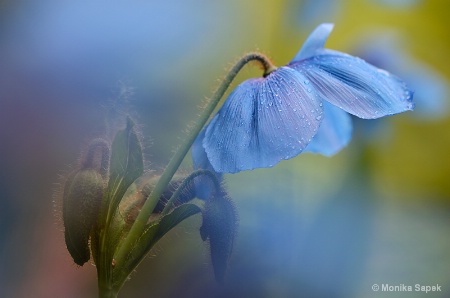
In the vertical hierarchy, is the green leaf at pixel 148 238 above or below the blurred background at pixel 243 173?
below

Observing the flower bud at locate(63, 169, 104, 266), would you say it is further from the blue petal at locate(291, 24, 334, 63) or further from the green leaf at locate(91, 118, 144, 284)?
the blue petal at locate(291, 24, 334, 63)

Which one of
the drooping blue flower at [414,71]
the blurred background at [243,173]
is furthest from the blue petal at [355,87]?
the drooping blue flower at [414,71]

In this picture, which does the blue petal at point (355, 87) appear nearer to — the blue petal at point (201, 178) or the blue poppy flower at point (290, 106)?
the blue poppy flower at point (290, 106)

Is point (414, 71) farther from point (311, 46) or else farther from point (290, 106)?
point (290, 106)

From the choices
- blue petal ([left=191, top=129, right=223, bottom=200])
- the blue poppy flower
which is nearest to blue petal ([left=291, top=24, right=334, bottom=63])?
the blue poppy flower

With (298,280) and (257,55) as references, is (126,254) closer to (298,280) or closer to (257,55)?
(257,55)

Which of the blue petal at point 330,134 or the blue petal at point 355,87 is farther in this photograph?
the blue petal at point 330,134
